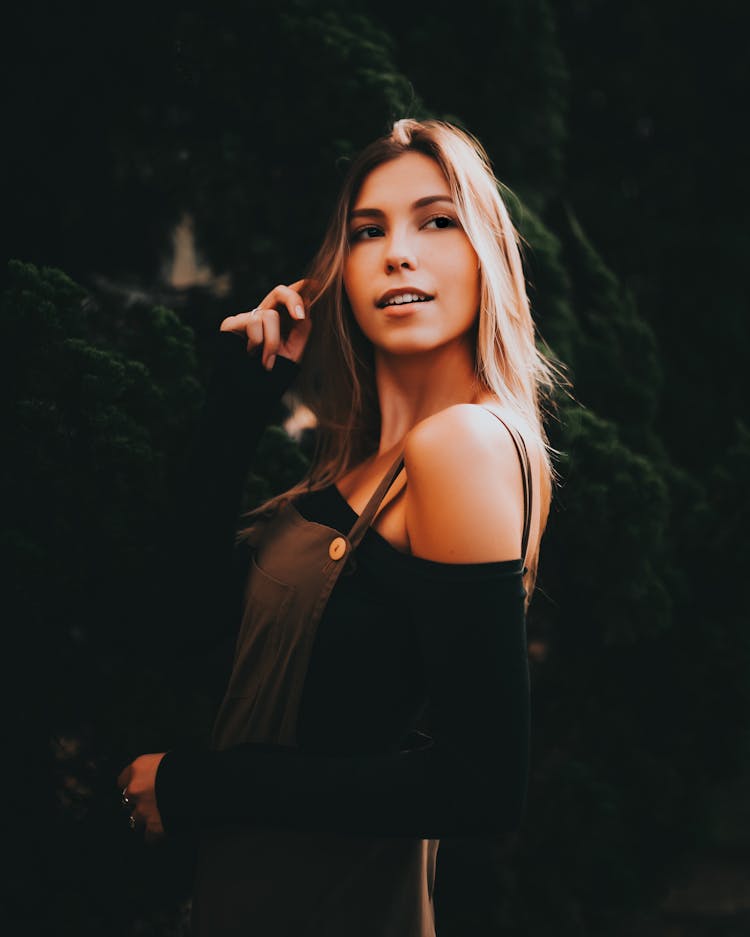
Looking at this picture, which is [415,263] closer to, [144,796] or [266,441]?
[266,441]

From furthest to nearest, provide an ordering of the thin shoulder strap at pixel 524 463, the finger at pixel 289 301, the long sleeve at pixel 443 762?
the finger at pixel 289 301 → the thin shoulder strap at pixel 524 463 → the long sleeve at pixel 443 762

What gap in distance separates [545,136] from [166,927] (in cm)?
250

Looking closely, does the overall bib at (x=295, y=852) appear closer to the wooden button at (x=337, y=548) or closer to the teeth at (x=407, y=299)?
the wooden button at (x=337, y=548)

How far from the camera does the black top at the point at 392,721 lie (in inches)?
46.6

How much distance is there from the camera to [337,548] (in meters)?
1.39

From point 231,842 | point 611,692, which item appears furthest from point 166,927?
point 611,692

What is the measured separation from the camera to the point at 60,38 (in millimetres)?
2197

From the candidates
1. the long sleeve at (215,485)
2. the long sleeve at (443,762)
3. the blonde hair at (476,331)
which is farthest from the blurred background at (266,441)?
the long sleeve at (443,762)

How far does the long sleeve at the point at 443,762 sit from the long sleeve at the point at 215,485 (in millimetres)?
498

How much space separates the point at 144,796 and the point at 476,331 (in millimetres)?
957

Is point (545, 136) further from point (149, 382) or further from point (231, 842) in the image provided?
point (231, 842)

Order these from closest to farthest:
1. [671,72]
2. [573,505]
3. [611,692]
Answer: [573,505], [611,692], [671,72]

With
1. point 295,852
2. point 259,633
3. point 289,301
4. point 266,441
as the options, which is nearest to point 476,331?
point 289,301

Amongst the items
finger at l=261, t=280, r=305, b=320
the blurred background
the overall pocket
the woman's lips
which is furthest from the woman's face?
the blurred background
